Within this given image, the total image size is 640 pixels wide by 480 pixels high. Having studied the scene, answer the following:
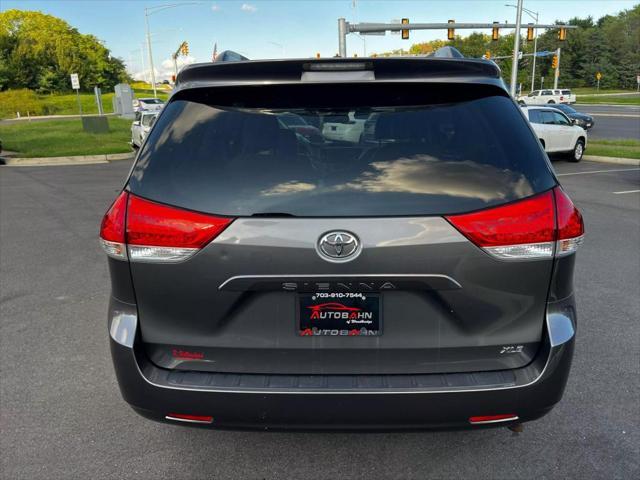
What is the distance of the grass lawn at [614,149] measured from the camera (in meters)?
16.2

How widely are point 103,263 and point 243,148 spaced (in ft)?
14.9

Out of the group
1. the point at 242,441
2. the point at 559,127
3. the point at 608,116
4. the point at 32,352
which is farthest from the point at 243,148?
the point at 608,116

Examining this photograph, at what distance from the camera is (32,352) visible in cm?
390

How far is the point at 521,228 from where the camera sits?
200 centimetres

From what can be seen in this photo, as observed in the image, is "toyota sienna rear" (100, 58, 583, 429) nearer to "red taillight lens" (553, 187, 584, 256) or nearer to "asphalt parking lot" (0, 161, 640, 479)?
"red taillight lens" (553, 187, 584, 256)

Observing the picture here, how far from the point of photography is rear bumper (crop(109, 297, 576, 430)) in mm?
2029

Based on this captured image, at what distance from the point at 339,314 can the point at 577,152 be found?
16.9 m

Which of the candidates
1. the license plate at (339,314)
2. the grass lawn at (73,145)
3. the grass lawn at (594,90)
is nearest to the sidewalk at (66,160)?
the grass lawn at (73,145)

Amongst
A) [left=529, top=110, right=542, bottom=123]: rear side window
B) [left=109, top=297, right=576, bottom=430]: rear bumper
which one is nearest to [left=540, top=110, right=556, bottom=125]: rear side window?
[left=529, top=110, right=542, bottom=123]: rear side window

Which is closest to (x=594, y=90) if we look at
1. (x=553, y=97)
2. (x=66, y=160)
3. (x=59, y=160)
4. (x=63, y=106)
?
(x=553, y=97)

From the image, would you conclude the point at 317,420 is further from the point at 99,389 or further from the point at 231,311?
the point at 99,389

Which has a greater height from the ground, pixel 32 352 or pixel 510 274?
pixel 510 274

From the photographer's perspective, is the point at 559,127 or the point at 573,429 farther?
the point at 559,127

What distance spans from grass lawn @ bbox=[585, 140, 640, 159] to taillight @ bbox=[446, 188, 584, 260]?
1587 centimetres
